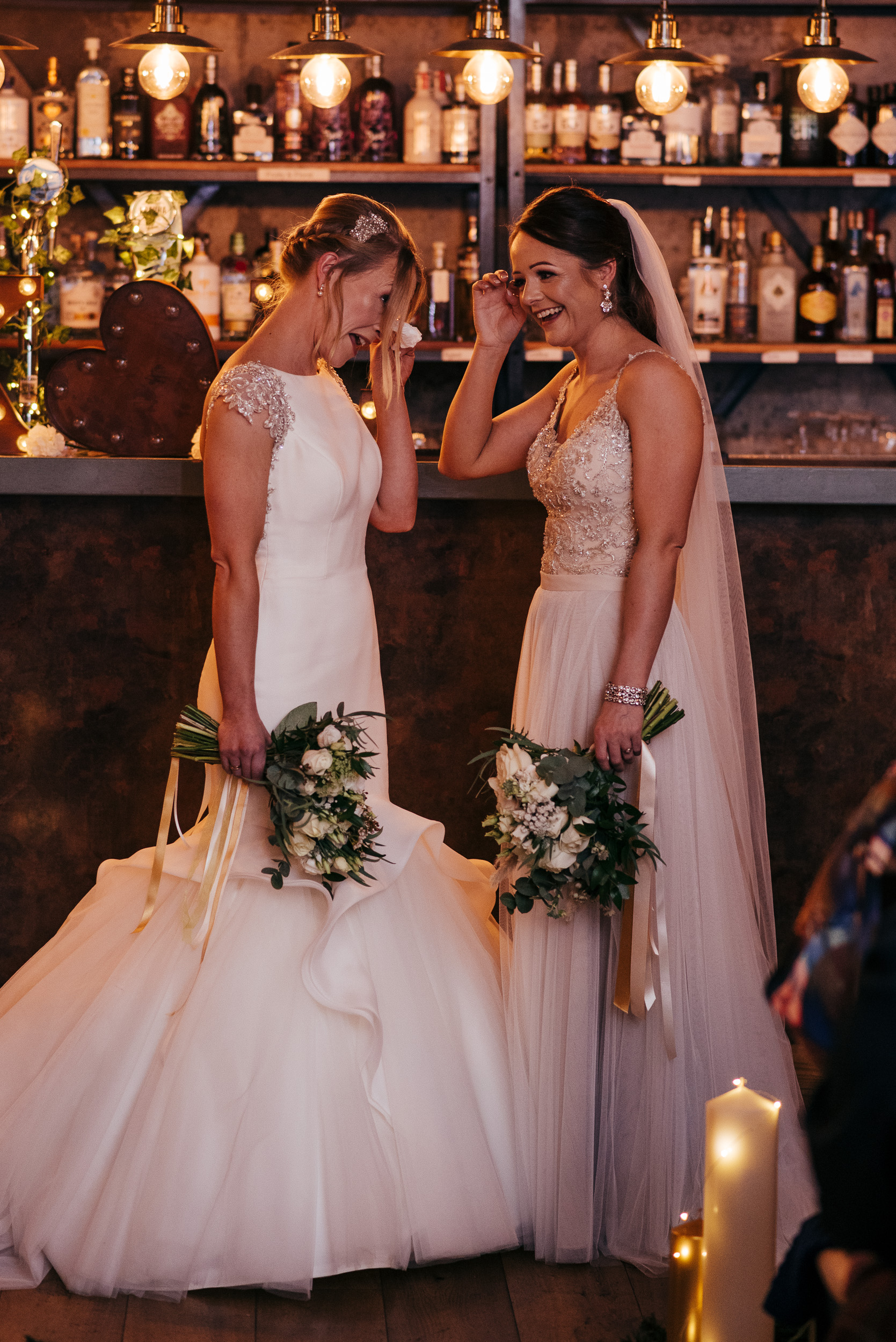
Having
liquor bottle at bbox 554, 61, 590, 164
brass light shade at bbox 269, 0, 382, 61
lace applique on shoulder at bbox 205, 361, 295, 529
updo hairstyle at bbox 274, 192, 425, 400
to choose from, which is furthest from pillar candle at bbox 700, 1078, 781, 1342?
liquor bottle at bbox 554, 61, 590, 164

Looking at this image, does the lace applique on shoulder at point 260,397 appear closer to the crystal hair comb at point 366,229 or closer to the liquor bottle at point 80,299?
the crystal hair comb at point 366,229

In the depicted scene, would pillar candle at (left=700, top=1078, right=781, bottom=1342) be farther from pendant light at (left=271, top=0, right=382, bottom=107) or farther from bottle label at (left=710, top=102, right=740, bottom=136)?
bottle label at (left=710, top=102, right=740, bottom=136)

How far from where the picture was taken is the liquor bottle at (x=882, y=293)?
3709mm

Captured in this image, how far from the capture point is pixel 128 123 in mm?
3578

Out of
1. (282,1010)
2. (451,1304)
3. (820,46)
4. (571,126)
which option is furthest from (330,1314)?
(571,126)

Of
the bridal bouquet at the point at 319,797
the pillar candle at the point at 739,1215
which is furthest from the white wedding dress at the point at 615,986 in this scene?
the pillar candle at the point at 739,1215

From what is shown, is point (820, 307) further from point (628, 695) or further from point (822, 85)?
point (628, 695)

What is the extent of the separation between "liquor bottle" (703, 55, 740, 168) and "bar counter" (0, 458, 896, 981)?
1.77 metres

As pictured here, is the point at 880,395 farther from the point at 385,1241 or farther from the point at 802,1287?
the point at 802,1287

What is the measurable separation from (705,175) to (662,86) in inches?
28.9

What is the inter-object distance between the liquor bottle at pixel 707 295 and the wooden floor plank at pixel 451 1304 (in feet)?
8.75

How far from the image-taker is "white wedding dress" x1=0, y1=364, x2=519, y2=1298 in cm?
170

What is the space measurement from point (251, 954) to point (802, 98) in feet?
7.70

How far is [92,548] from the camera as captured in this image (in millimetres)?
2395
